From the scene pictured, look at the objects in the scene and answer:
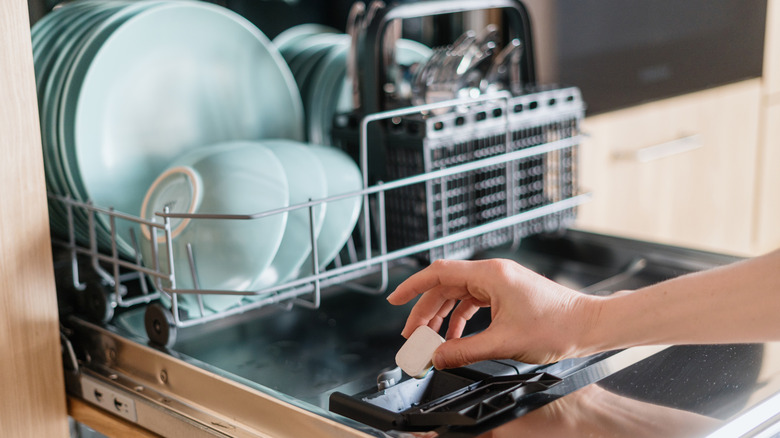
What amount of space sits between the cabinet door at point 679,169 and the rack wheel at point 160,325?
95cm

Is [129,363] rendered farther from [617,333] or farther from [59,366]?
[617,333]

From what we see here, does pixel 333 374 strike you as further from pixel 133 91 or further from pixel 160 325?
pixel 133 91

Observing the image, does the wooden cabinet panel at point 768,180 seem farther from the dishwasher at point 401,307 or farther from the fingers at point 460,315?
the fingers at point 460,315

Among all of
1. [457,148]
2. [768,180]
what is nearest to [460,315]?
[457,148]

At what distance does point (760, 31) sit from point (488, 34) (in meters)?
1.11

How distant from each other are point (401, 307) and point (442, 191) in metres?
0.16

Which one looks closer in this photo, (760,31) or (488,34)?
(488,34)

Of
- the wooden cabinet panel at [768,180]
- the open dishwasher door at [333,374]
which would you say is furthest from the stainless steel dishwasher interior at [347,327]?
the wooden cabinet panel at [768,180]

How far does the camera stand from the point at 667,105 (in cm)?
162

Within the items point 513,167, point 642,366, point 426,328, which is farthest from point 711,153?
point 426,328

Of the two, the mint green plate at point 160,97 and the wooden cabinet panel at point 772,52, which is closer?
the mint green plate at point 160,97

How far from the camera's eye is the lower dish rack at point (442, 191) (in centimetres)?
82

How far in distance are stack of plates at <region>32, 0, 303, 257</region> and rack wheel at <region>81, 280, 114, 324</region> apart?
77 millimetres

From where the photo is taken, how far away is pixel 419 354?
63cm
